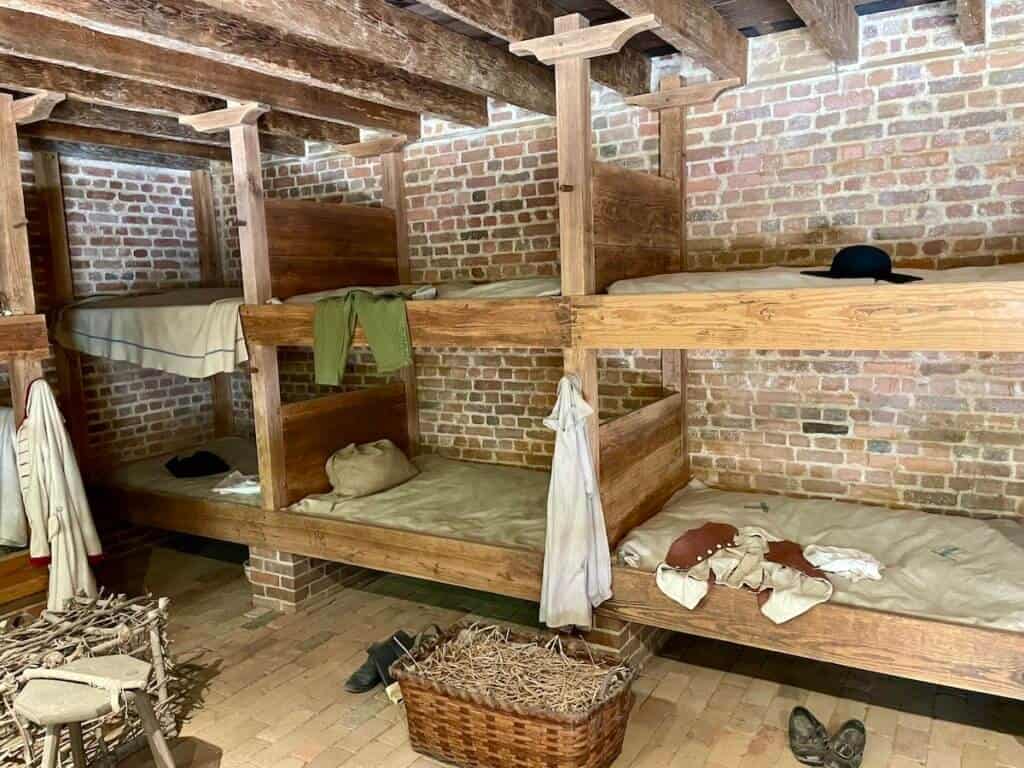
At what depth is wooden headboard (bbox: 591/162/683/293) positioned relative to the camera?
133 inches

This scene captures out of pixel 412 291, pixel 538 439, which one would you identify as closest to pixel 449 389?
pixel 538 439

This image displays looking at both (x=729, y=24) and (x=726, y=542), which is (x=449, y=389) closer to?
(x=726, y=542)

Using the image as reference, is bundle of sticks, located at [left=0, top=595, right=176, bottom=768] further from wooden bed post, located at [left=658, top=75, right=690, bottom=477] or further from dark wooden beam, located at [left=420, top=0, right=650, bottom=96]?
wooden bed post, located at [left=658, top=75, right=690, bottom=477]

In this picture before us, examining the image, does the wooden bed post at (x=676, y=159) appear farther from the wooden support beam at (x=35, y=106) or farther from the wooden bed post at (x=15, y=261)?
the wooden bed post at (x=15, y=261)

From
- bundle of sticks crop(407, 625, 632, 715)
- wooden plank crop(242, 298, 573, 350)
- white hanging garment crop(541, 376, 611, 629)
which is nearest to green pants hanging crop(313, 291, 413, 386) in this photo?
wooden plank crop(242, 298, 573, 350)

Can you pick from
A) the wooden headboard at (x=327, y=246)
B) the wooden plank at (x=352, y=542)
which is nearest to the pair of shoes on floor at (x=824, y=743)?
the wooden plank at (x=352, y=542)

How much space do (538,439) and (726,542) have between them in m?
1.81

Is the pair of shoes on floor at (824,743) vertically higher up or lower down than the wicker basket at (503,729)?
lower down

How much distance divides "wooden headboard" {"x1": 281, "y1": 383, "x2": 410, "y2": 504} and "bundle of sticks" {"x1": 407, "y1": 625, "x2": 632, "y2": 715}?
163 centimetres

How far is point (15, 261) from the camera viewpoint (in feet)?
12.6

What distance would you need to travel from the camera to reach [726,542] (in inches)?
132

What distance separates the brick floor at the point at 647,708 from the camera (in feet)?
9.84

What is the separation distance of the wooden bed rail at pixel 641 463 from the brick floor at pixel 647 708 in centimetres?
75

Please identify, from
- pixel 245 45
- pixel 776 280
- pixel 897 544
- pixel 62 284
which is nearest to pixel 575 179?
pixel 776 280
